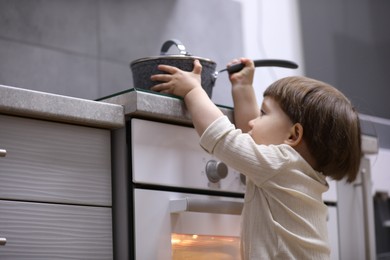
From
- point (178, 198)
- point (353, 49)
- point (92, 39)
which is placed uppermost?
point (353, 49)

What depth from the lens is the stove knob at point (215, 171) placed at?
1.66 m

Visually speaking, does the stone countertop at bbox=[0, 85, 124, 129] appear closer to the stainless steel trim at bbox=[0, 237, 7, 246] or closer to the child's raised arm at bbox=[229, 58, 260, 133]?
the stainless steel trim at bbox=[0, 237, 7, 246]

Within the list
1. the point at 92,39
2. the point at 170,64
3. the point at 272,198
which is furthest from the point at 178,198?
the point at 92,39

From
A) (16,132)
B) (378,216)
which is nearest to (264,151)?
(16,132)

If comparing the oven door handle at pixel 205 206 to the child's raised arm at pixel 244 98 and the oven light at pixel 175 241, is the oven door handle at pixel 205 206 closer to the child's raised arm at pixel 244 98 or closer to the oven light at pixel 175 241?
the oven light at pixel 175 241

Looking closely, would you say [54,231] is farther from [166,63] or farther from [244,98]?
[244,98]

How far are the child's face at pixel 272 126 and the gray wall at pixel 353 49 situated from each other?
123 centimetres

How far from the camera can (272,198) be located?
1.56m

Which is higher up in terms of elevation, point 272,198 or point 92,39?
point 92,39

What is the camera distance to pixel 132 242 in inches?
58.9

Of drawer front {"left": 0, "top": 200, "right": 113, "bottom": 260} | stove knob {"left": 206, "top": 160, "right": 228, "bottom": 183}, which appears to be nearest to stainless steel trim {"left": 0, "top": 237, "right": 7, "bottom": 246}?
drawer front {"left": 0, "top": 200, "right": 113, "bottom": 260}

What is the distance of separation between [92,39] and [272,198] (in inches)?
33.8

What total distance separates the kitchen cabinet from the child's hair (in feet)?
1.33

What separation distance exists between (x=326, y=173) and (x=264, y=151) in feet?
0.67
